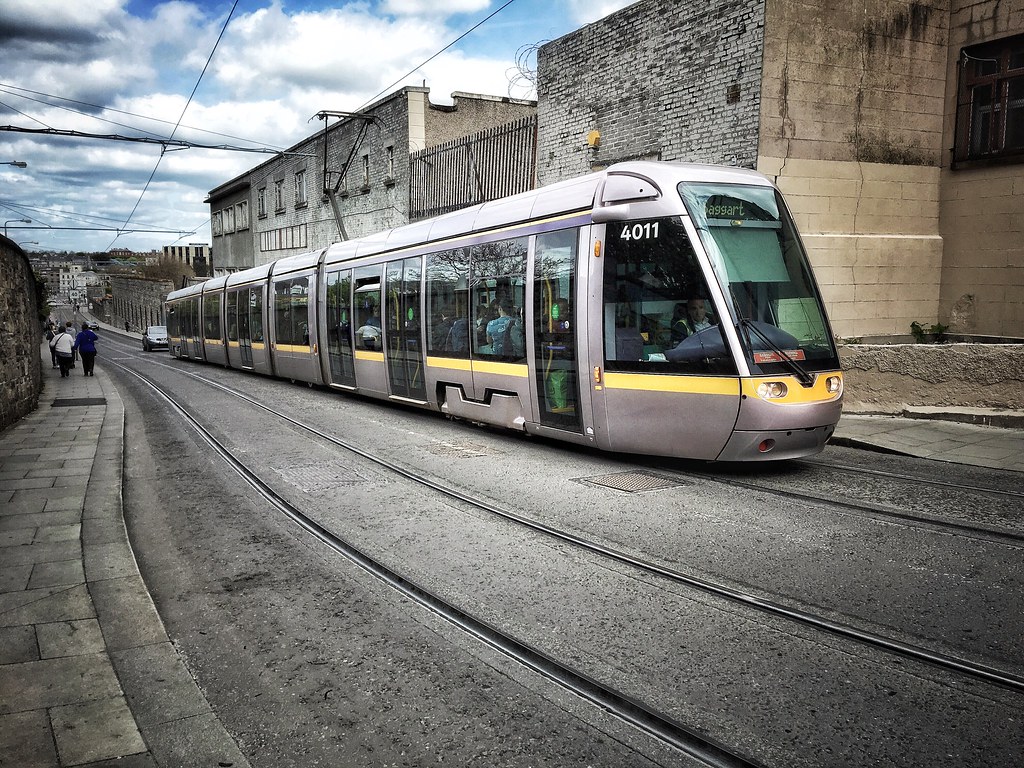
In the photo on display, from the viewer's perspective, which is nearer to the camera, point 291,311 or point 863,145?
point 863,145

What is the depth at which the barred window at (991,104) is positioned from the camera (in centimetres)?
1155

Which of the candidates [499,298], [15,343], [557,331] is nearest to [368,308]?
[499,298]

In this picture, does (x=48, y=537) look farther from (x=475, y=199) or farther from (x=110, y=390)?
(x=475, y=199)

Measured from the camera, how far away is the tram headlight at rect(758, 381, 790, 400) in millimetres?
6547

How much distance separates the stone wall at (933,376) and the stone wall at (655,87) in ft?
11.7

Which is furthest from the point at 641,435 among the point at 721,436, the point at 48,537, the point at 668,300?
the point at 48,537

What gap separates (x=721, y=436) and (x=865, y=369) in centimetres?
444

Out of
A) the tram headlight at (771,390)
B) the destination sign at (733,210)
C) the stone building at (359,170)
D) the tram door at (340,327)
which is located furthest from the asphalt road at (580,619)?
the stone building at (359,170)

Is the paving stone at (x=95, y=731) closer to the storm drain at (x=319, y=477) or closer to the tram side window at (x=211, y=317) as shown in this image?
the storm drain at (x=319, y=477)

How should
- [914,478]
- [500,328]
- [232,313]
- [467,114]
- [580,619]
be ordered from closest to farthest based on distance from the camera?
1. [580,619]
2. [914,478]
3. [500,328]
4. [232,313]
5. [467,114]

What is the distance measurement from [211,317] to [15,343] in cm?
1224

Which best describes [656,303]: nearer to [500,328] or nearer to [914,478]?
[500,328]

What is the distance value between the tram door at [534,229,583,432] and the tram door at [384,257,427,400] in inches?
125

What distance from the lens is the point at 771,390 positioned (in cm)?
658
